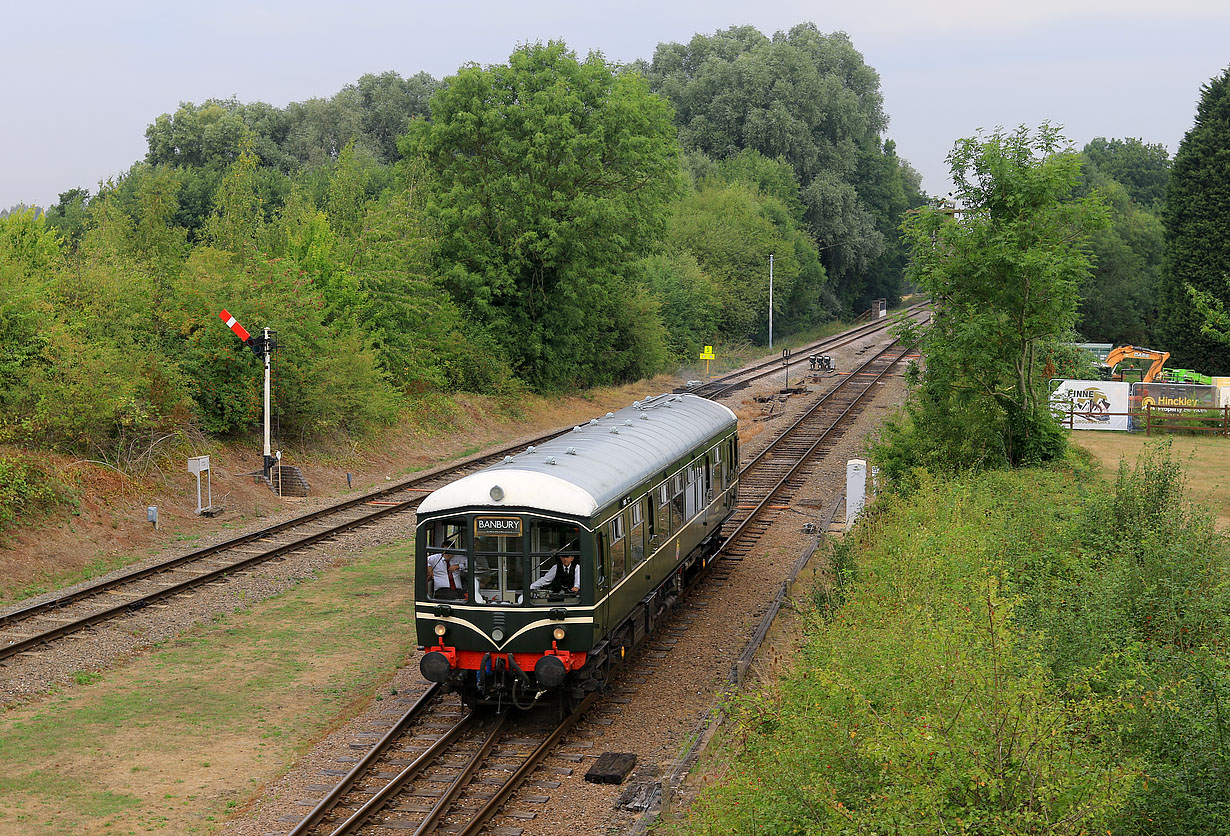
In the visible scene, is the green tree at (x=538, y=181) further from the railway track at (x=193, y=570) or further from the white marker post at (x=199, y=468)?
the white marker post at (x=199, y=468)

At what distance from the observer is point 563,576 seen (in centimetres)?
1288

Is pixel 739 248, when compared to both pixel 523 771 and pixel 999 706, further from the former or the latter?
pixel 999 706

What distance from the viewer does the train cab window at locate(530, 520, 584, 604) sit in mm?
12711

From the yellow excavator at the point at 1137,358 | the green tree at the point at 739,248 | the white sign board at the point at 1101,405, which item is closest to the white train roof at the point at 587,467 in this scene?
the white sign board at the point at 1101,405

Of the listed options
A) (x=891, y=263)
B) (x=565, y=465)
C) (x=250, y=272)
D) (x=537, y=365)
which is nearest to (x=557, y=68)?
(x=537, y=365)

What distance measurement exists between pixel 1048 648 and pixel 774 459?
22093 mm

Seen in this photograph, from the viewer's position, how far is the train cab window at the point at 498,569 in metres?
12.7

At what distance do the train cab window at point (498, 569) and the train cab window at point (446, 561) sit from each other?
0.18 meters

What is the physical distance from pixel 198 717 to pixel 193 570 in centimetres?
723

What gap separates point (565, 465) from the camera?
1398cm

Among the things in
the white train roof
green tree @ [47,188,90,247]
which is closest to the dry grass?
the white train roof

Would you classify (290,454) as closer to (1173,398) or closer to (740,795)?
(740,795)

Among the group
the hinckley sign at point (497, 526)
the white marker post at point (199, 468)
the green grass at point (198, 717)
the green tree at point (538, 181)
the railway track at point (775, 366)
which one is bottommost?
the green grass at point (198, 717)

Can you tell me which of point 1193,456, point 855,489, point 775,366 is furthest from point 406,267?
point 1193,456
